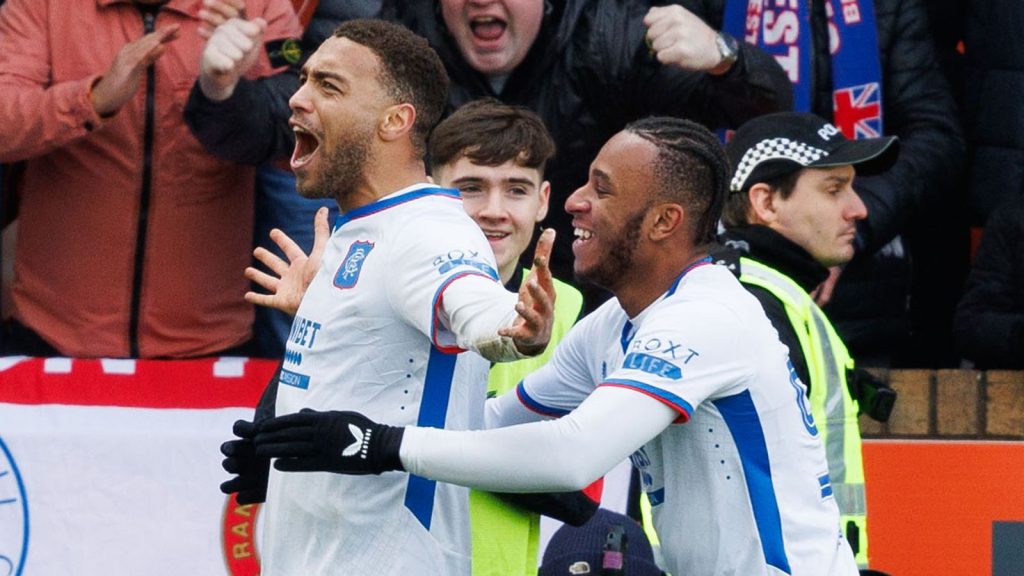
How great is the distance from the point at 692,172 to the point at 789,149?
1.25 metres

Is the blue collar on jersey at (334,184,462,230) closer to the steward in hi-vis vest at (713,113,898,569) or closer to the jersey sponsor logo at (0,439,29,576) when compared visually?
the steward in hi-vis vest at (713,113,898,569)

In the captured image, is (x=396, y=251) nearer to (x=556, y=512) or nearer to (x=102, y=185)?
(x=556, y=512)

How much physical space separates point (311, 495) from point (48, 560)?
2608 mm

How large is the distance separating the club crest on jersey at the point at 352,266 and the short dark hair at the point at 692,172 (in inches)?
25.4

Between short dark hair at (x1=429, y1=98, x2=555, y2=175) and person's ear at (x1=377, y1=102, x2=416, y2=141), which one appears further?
short dark hair at (x1=429, y1=98, x2=555, y2=175)

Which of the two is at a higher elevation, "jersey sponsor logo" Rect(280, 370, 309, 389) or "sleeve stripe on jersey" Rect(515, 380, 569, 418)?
"jersey sponsor logo" Rect(280, 370, 309, 389)

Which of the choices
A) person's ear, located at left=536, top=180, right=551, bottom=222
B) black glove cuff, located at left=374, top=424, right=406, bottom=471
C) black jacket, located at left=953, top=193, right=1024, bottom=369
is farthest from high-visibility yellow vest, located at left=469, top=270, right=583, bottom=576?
black jacket, located at left=953, top=193, right=1024, bottom=369

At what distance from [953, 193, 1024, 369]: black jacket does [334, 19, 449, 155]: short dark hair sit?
3.18 metres

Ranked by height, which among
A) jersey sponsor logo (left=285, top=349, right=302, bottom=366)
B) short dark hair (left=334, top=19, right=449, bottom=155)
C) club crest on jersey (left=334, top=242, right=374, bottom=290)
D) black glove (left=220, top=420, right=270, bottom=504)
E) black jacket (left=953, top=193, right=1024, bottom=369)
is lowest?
black jacket (left=953, top=193, right=1024, bottom=369)

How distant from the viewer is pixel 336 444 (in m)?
3.82

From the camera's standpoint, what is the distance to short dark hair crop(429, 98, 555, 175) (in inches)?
219

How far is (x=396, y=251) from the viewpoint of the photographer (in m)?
4.03

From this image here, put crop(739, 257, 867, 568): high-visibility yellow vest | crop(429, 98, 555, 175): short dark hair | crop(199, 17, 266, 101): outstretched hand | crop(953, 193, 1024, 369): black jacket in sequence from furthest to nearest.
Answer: crop(953, 193, 1024, 369): black jacket, crop(199, 17, 266, 101): outstretched hand, crop(429, 98, 555, 175): short dark hair, crop(739, 257, 867, 568): high-visibility yellow vest

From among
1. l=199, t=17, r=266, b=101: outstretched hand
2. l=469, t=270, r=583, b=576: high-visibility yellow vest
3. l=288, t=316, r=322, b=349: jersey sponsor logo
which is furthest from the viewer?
l=199, t=17, r=266, b=101: outstretched hand
